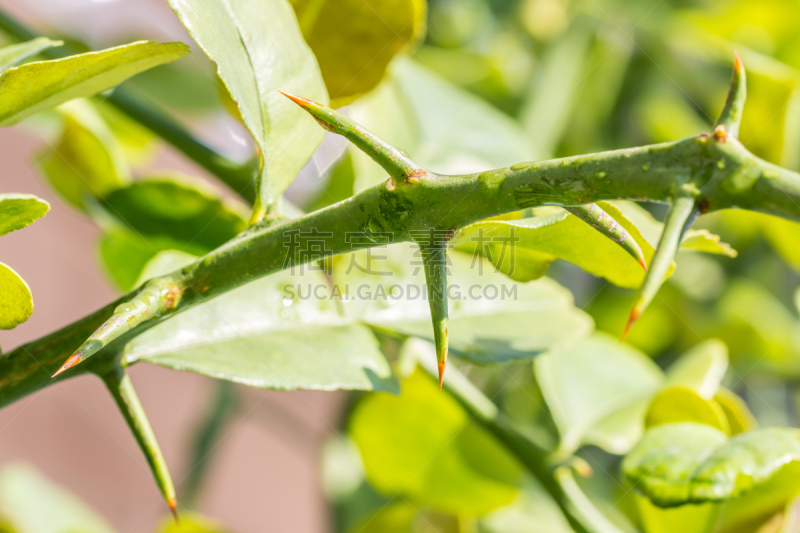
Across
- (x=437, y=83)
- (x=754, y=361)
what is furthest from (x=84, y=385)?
(x=754, y=361)

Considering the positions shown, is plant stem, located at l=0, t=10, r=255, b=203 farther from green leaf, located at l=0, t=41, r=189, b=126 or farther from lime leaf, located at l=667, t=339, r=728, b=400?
lime leaf, located at l=667, t=339, r=728, b=400

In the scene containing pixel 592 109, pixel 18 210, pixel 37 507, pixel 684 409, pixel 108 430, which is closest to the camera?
pixel 18 210

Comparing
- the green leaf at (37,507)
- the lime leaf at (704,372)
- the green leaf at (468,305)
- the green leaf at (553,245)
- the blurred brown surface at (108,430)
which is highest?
the green leaf at (553,245)

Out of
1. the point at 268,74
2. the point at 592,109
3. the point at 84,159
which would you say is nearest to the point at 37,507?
the point at 84,159

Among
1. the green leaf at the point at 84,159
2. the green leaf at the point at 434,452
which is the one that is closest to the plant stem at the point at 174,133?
the green leaf at the point at 84,159

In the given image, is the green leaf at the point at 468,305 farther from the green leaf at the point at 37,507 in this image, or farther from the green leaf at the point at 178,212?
the green leaf at the point at 37,507

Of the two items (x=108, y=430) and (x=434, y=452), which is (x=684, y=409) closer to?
(x=434, y=452)

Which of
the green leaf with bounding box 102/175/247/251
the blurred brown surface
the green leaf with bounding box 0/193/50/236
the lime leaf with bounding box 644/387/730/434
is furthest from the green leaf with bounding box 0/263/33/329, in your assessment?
the blurred brown surface
